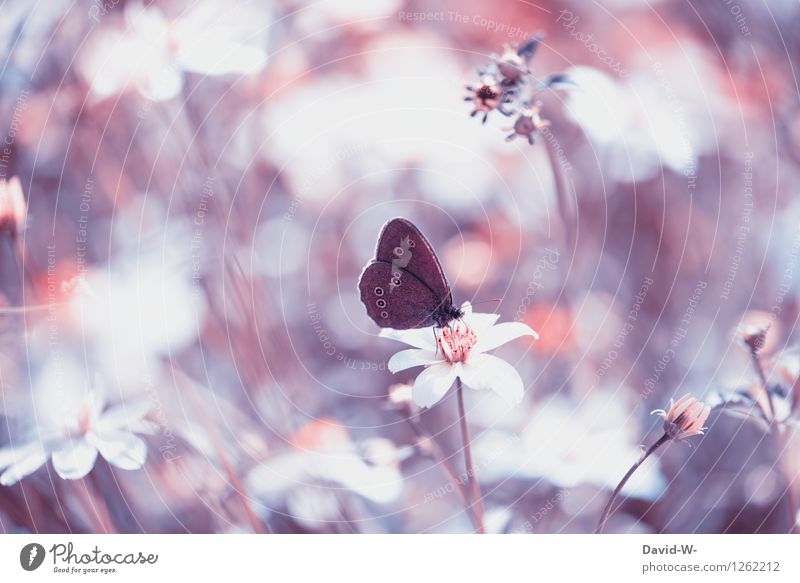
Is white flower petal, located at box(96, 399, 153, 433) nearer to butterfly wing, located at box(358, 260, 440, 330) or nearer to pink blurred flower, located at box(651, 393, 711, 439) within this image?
butterfly wing, located at box(358, 260, 440, 330)

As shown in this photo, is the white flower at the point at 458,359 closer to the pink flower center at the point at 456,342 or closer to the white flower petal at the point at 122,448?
the pink flower center at the point at 456,342

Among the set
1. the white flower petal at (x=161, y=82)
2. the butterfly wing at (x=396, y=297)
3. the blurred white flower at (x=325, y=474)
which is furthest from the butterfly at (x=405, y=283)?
the white flower petal at (x=161, y=82)

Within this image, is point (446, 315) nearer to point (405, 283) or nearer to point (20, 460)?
point (405, 283)

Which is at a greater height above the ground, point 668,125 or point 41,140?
point 41,140

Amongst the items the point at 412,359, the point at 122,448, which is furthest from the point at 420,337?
the point at 122,448
